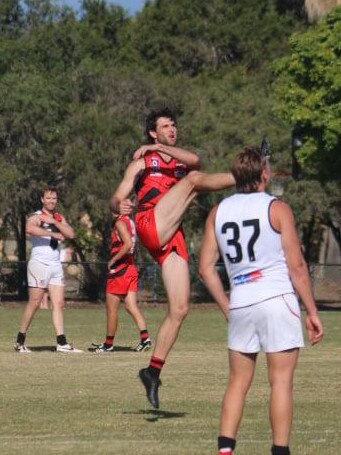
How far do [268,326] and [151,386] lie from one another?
3.33m

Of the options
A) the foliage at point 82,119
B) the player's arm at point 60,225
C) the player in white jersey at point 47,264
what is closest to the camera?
the player's arm at point 60,225

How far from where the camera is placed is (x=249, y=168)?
28.0ft

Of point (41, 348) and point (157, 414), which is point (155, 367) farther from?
point (41, 348)

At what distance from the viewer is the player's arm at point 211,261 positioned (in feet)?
28.8

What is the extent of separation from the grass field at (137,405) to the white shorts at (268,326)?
122 cm

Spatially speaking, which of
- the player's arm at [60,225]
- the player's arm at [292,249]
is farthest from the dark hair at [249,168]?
the player's arm at [60,225]

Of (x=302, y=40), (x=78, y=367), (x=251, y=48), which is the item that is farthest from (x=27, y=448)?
(x=251, y=48)

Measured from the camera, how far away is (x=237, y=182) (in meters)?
8.61

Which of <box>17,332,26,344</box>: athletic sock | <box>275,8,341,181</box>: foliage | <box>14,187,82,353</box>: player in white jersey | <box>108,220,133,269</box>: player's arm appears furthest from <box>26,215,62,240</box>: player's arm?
<box>275,8,341,181</box>: foliage

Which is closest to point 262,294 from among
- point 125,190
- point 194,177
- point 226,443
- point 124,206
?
point 226,443

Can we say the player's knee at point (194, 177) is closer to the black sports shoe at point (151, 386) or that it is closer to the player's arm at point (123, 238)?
the black sports shoe at point (151, 386)

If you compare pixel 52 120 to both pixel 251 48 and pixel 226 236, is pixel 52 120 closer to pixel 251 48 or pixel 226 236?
pixel 251 48

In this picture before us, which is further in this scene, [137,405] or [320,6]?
[320,6]

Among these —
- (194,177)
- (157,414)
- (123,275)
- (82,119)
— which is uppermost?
(82,119)
